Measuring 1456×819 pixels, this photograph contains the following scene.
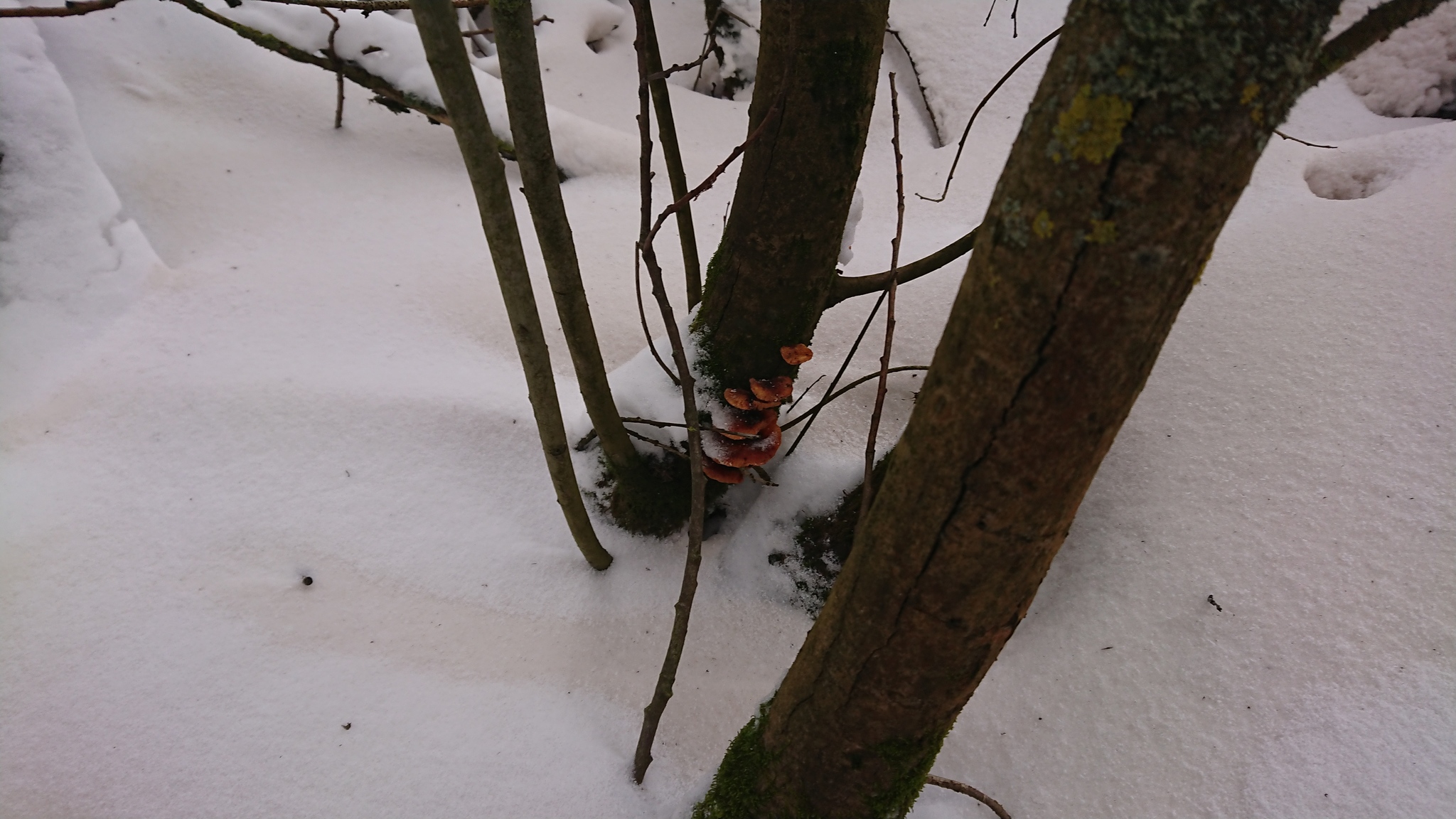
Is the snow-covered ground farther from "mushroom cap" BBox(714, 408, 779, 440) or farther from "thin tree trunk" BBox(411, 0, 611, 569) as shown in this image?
"thin tree trunk" BBox(411, 0, 611, 569)

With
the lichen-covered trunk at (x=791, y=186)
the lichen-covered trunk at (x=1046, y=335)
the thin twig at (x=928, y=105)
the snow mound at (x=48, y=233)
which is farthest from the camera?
the thin twig at (x=928, y=105)

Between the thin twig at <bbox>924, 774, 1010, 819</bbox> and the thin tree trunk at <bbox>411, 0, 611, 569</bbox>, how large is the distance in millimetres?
912

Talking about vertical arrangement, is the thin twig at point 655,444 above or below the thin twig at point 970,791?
above

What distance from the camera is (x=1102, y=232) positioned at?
0.59 meters

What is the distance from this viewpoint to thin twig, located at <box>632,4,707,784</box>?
3.60ft

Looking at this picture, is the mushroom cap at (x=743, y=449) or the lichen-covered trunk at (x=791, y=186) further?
the mushroom cap at (x=743, y=449)

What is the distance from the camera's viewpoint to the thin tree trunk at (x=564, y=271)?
1118 mm

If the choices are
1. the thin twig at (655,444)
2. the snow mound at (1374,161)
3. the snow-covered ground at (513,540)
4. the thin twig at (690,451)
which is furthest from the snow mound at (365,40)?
the snow mound at (1374,161)

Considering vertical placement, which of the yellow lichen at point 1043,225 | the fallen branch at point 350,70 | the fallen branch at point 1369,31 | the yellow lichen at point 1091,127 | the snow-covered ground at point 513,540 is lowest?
the snow-covered ground at point 513,540

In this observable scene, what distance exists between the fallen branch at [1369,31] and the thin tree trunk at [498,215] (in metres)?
1.69

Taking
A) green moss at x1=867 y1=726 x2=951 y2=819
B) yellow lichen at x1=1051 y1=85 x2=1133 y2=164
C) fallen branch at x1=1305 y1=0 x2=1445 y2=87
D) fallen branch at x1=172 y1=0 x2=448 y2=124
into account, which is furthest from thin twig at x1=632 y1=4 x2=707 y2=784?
fallen branch at x1=172 y1=0 x2=448 y2=124

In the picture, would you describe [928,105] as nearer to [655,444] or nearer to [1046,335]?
[655,444]

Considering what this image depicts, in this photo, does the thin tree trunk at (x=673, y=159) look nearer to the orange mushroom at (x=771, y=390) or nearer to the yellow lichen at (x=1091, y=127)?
the orange mushroom at (x=771, y=390)

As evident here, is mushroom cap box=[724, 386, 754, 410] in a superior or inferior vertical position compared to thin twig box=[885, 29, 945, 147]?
inferior
